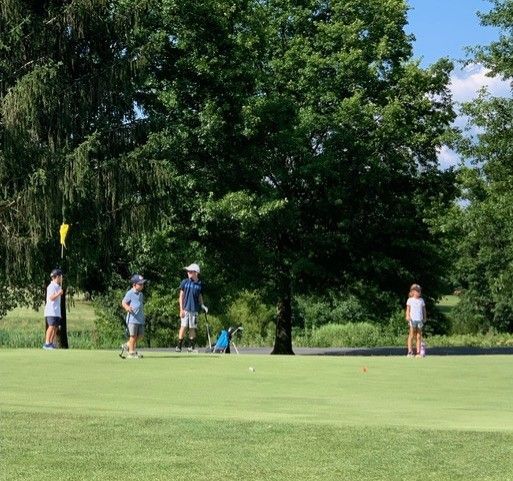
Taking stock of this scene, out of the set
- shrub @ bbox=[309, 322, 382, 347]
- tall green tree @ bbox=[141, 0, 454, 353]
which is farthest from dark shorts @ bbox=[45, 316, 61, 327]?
shrub @ bbox=[309, 322, 382, 347]

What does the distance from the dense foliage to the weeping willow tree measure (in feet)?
0.23

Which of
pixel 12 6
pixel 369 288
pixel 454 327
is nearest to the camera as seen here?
pixel 12 6

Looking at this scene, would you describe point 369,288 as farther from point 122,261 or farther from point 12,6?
point 12,6

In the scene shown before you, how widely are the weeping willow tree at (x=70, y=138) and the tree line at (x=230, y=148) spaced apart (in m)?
0.07

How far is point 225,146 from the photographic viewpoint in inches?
A: 1722

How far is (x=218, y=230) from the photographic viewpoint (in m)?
44.5

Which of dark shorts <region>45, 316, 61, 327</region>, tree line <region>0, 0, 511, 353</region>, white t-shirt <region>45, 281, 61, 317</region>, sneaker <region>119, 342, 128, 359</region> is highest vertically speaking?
tree line <region>0, 0, 511, 353</region>

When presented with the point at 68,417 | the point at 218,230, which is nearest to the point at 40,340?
the point at 218,230

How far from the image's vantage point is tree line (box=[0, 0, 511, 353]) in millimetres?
41969

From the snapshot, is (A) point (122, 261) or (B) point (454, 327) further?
(B) point (454, 327)

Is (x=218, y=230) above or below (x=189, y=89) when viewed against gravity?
below

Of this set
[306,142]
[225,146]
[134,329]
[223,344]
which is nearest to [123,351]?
[134,329]

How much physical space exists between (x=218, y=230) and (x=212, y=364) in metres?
19.9

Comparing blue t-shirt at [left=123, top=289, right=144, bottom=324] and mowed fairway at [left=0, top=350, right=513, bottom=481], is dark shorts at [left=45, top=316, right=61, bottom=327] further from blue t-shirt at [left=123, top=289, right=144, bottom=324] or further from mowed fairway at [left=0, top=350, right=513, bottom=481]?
mowed fairway at [left=0, top=350, right=513, bottom=481]
